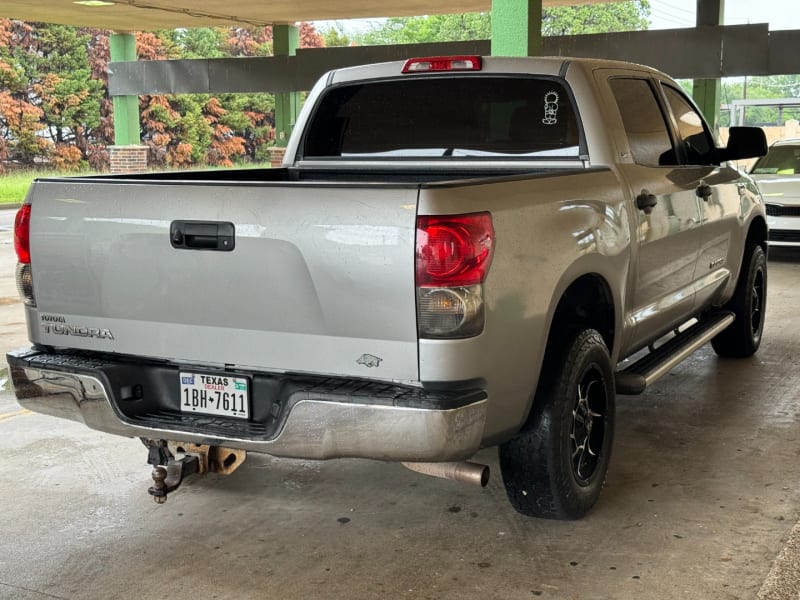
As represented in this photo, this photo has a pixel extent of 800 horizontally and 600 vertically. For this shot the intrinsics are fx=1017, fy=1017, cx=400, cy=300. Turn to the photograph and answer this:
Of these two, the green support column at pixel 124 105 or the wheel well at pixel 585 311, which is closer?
the wheel well at pixel 585 311

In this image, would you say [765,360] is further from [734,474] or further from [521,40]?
[521,40]

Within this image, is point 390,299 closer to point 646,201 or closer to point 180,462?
point 180,462

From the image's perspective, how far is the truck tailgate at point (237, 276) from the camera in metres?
3.48

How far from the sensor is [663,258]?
5.30m

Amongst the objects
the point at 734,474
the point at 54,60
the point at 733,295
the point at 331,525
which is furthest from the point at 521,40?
the point at 54,60

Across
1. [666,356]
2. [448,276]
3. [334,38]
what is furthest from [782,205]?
[334,38]

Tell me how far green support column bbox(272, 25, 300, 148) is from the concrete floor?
17738mm

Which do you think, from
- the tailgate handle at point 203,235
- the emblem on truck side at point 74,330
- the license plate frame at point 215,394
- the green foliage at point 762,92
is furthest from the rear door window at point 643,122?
the green foliage at point 762,92

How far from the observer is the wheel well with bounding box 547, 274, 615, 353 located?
443 cm

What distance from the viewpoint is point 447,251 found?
11.3 feet

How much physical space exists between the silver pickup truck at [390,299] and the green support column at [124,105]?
66.8 ft

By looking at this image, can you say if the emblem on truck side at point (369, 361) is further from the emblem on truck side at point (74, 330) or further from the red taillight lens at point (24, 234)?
the red taillight lens at point (24, 234)

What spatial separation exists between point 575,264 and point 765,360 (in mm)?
3974

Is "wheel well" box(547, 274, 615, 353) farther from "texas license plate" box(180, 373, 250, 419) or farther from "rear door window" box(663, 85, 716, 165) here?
"rear door window" box(663, 85, 716, 165)
